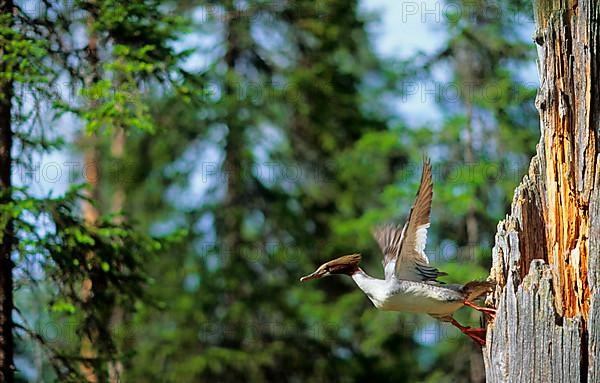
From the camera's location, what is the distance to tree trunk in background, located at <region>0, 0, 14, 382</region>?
770 cm

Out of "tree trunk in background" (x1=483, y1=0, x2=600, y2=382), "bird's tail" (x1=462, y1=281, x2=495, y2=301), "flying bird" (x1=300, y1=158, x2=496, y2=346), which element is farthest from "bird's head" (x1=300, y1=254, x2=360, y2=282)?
"tree trunk in background" (x1=483, y1=0, x2=600, y2=382)

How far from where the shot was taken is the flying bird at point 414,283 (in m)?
6.05

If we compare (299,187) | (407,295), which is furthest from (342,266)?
(299,187)

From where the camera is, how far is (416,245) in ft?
20.8

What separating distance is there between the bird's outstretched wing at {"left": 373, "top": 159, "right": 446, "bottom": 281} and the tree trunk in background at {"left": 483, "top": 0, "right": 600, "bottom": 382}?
0.57 meters

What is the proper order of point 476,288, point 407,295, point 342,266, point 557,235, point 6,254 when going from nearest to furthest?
point 557,235, point 476,288, point 407,295, point 342,266, point 6,254

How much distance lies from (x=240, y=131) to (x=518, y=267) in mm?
10285

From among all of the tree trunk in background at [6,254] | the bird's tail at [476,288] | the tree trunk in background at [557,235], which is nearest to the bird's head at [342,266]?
the bird's tail at [476,288]

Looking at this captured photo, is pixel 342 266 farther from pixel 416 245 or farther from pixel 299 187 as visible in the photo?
pixel 299 187

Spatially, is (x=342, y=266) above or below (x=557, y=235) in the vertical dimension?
below

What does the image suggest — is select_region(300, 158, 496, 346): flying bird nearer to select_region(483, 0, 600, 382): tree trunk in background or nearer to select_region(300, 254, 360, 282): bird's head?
select_region(300, 254, 360, 282): bird's head

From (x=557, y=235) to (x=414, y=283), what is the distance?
950 millimetres

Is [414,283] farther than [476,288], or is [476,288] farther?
[414,283]

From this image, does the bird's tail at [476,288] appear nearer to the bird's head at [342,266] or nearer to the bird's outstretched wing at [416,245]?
the bird's outstretched wing at [416,245]
